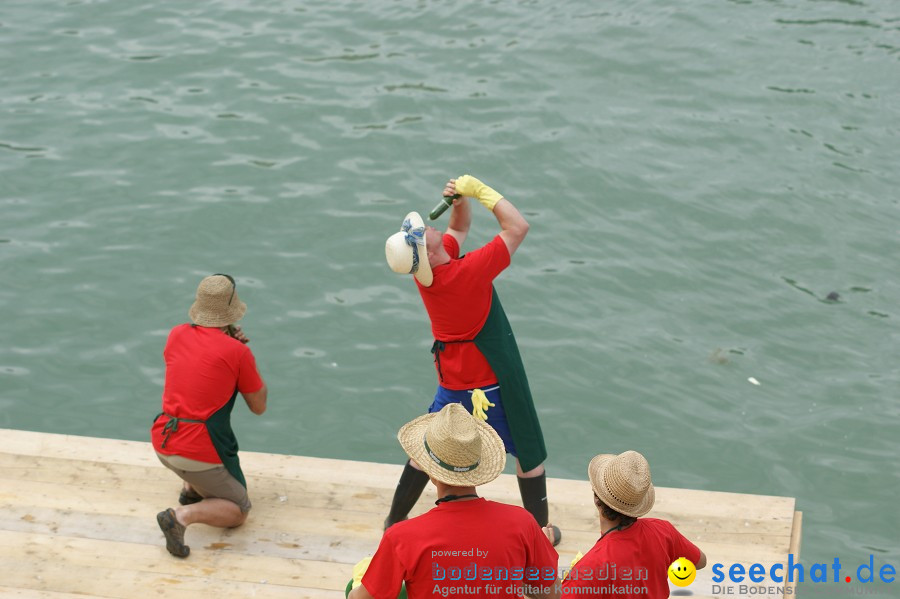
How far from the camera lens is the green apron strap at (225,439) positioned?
6215 mm

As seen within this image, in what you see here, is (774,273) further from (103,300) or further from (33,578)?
(33,578)

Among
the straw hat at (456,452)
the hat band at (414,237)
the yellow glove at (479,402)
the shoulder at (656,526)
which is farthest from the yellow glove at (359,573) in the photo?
the hat band at (414,237)

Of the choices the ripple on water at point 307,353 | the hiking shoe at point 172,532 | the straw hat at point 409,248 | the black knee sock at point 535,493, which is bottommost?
the ripple on water at point 307,353

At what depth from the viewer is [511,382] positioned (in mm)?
5945

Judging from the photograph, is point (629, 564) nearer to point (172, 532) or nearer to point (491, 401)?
point (491, 401)

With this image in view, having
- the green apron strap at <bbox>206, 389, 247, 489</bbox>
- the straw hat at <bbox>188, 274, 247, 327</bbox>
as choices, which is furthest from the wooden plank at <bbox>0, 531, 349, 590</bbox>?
the straw hat at <bbox>188, 274, 247, 327</bbox>

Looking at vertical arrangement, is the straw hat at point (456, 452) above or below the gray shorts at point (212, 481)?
above

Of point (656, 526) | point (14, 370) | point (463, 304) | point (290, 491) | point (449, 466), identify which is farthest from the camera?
point (14, 370)

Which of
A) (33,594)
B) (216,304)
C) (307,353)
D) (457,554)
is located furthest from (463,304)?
(307,353)

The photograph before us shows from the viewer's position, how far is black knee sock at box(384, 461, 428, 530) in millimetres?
6129

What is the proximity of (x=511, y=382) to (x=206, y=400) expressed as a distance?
5.58ft

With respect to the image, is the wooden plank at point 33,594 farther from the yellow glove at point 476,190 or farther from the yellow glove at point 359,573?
the yellow glove at point 476,190

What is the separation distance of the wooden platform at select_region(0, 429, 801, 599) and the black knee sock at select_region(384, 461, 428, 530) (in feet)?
0.71

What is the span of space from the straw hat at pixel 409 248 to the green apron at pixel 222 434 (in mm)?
1380
